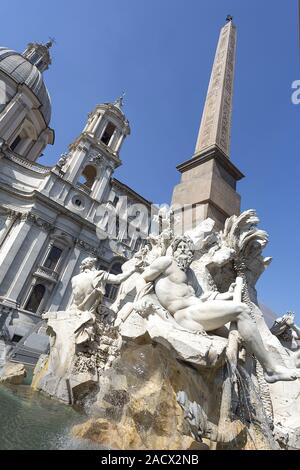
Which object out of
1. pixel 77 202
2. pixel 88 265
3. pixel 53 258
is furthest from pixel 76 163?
pixel 88 265

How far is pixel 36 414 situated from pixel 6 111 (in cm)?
3189

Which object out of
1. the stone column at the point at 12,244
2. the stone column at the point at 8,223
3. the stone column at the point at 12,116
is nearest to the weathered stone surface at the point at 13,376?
the stone column at the point at 12,244

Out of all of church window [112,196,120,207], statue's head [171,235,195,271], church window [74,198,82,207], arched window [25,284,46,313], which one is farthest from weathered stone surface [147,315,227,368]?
church window [112,196,120,207]

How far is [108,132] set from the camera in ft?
116

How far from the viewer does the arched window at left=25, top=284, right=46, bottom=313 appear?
73.8 feet

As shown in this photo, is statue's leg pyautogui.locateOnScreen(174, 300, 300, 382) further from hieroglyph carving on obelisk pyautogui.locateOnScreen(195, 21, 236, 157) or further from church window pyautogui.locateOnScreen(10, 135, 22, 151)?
church window pyautogui.locateOnScreen(10, 135, 22, 151)

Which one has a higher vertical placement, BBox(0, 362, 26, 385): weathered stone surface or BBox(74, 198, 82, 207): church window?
BBox(74, 198, 82, 207): church window

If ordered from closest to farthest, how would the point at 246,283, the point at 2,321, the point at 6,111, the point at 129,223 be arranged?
the point at 246,283 < the point at 2,321 < the point at 6,111 < the point at 129,223

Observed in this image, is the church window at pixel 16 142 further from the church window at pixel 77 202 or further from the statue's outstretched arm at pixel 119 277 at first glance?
the statue's outstretched arm at pixel 119 277

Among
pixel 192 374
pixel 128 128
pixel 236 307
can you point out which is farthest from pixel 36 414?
pixel 128 128

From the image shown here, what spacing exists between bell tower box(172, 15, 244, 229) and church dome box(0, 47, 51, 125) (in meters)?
28.4

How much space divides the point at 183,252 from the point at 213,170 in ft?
12.0
